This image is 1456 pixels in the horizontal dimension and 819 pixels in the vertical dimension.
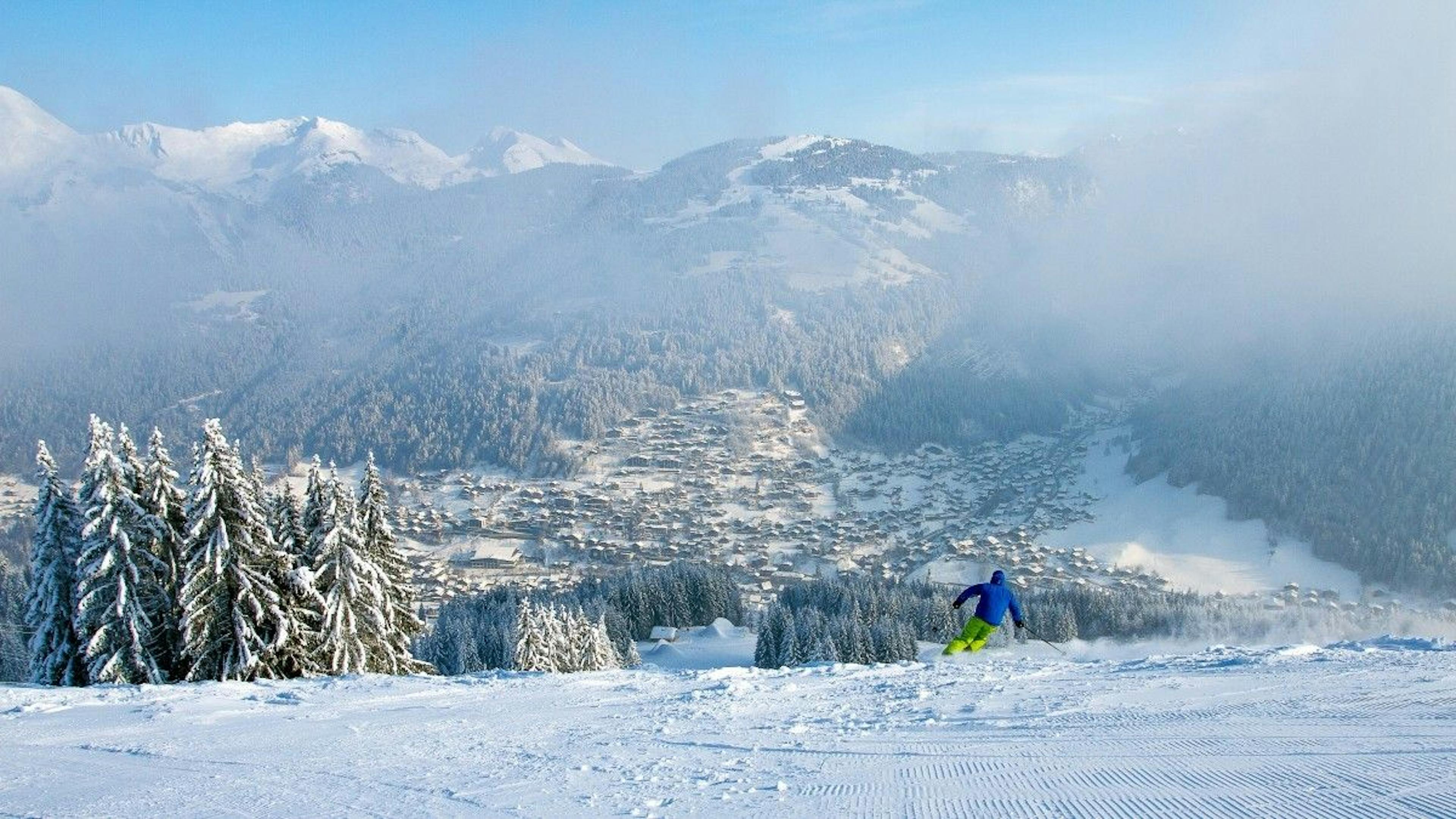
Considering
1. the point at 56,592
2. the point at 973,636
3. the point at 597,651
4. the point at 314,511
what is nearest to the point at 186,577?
the point at 314,511

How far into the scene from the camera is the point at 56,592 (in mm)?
20953

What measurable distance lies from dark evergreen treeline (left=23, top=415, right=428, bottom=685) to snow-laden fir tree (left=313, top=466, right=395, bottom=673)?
0.04m

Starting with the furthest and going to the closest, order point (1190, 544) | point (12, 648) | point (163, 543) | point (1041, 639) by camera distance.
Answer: point (1190, 544)
point (12, 648)
point (1041, 639)
point (163, 543)

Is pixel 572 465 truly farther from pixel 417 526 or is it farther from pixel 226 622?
pixel 226 622

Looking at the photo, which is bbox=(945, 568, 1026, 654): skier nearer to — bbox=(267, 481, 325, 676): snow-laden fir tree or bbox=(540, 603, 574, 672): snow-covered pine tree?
bbox=(267, 481, 325, 676): snow-laden fir tree

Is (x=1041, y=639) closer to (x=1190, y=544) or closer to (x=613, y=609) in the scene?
(x=613, y=609)

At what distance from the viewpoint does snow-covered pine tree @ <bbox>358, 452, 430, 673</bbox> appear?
2414cm

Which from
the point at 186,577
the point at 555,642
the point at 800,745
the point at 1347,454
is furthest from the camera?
the point at 1347,454

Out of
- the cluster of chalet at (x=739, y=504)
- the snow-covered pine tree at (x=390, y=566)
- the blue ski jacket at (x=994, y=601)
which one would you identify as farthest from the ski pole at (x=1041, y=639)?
the cluster of chalet at (x=739, y=504)

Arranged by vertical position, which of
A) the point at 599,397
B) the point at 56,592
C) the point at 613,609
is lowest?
the point at 613,609

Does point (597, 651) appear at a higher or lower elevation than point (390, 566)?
lower

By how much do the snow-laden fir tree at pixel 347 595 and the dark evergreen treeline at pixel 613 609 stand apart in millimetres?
31311

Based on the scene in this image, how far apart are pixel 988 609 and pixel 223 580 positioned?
55.4 feet

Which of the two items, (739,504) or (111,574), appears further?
(739,504)
